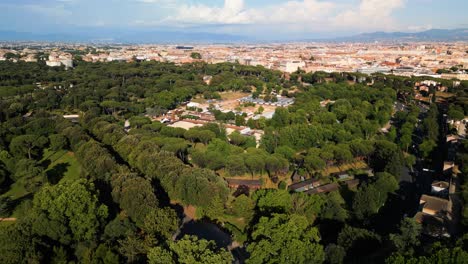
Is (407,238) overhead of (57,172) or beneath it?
overhead

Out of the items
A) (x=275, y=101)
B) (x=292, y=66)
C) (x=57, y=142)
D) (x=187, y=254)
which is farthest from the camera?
(x=292, y=66)

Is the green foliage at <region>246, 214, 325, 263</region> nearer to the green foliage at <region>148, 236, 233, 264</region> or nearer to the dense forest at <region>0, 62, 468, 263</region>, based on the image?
the dense forest at <region>0, 62, 468, 263</region>

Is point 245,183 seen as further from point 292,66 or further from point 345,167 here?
point 292,66

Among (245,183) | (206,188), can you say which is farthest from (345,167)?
(206,188)

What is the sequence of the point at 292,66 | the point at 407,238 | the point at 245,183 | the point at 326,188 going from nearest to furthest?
the point at 407,238 < the point at 326,188 < the point at 245,183 < the point at 292,66

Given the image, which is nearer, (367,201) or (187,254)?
(187,254)

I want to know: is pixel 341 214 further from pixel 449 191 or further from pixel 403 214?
pixel 449 191

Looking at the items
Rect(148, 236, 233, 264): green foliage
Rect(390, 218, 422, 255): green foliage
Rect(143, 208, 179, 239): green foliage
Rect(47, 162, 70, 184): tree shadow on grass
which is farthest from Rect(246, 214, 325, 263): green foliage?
Rect(47, 162, 70, 184): tree shadow on grass

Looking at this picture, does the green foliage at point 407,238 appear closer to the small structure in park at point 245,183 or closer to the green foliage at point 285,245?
the green foliage at point 285,245
